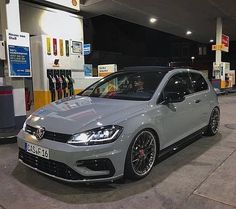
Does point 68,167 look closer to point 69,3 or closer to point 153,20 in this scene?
point 69,3

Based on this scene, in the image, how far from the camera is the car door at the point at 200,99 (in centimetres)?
426

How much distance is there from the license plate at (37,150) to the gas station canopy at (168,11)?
24.5 feet

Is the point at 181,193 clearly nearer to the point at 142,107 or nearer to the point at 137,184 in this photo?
the point at 137,184

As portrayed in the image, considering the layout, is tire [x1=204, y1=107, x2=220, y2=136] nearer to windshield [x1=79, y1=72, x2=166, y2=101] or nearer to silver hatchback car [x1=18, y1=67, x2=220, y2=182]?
silver hatchback car [x1=18, y1=67, x2=220, y2=182]

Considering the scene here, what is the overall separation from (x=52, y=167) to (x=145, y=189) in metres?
1.02

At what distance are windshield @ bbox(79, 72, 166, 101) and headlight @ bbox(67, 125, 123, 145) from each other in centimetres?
79

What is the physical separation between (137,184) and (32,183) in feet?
3.92

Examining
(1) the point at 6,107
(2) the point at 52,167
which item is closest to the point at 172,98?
(2) the point at 52,167

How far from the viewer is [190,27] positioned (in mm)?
16984

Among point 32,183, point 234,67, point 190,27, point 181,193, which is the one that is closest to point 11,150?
point 32,183

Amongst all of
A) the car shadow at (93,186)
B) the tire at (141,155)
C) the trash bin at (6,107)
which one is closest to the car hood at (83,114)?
the tire at (141,155)

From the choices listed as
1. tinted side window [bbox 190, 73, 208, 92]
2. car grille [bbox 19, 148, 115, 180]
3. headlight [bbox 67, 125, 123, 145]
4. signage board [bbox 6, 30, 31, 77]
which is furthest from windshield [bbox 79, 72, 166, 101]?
signage board [bbox 6, 30, 31, 77]

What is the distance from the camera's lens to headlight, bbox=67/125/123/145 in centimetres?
264

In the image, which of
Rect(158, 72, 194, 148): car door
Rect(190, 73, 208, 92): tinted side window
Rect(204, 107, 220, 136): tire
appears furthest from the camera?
Rect(204, 107, 220, 136): tire
